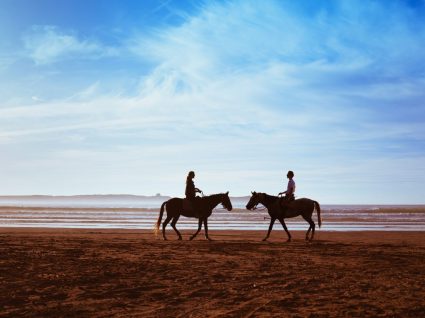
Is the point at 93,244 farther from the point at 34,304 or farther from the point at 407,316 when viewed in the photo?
the point at 407,316

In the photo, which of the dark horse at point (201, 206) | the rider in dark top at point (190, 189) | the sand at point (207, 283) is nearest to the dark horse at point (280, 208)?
the dark horse at point (201, 206)

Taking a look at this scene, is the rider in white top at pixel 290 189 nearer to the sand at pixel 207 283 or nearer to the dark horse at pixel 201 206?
the dark horse at pixel 201 206

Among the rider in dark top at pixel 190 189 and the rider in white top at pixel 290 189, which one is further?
the rider in dark top at pixel 190 189

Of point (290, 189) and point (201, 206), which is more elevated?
point (290, 189)

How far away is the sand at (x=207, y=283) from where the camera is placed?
7016mm

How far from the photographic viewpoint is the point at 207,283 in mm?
8977

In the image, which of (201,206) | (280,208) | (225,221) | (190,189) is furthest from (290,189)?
(225,221)

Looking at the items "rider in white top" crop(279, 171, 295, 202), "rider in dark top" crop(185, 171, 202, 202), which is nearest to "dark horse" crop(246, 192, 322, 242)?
"rider in white top" crop(279, 171, 295, 202)

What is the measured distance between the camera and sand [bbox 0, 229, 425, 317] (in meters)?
7.02

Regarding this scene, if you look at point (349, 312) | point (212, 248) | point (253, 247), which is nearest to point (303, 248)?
point (253, 247)

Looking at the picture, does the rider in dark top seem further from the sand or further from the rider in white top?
the sand

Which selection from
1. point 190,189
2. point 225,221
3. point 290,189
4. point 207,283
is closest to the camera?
point 207,283

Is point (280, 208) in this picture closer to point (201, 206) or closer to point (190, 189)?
point (201, 206)

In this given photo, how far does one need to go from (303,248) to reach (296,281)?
6606 mm
